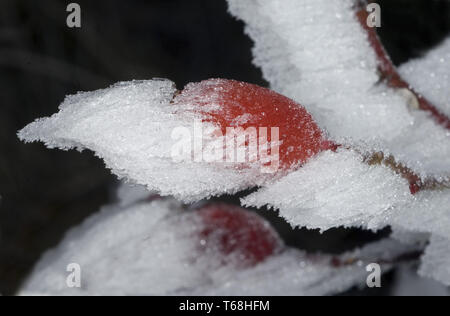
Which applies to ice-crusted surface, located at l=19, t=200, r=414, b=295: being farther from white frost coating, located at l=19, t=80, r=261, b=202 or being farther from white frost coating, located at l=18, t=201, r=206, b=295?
white frost coating, located at l=19, t=80, r=261, b=202

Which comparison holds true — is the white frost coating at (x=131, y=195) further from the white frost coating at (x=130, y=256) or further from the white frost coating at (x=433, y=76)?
the white frost coating at (x=433, y=76)

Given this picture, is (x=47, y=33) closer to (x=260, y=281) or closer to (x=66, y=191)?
(x=66, y=191)

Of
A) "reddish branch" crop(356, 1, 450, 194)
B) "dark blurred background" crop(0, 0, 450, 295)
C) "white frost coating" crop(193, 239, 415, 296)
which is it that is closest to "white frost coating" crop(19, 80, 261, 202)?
"reddish branch" crop(356, 1, 450, 194)

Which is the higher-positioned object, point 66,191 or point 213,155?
point 66,191

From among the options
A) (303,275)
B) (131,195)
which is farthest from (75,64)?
(303,275)

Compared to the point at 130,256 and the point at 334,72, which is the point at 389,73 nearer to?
the point at 334,72

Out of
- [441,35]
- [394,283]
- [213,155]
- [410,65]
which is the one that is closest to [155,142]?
[213,155]
